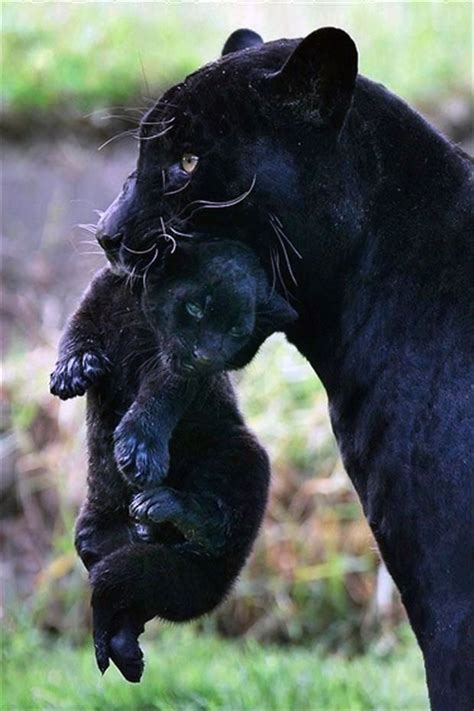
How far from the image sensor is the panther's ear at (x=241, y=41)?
11.1 ft

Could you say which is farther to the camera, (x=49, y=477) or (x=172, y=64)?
(x=172, y=64)

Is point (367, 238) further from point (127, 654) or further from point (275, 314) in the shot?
point (127, 654)

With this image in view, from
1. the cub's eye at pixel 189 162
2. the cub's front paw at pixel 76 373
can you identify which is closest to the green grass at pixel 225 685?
the cub's front paw at pixel 76 373

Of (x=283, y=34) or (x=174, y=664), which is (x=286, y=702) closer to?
(x=174, y=664)

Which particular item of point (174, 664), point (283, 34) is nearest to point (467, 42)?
point (283, 34)

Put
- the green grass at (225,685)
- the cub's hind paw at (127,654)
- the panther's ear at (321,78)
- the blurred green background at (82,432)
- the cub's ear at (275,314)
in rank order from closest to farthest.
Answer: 1. the panther's ear at (321,78)
2. the cub's ear at (275,314)
3. the cub's hind paw at (127,654)
4. the green grass at (225,685)
5. the blurred green background at (82,432)

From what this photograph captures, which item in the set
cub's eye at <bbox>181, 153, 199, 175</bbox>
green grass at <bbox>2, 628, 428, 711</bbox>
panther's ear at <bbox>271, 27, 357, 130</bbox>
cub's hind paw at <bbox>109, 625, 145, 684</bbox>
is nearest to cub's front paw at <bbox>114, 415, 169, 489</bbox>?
cub's hind paw at <bbox>109, 625, 145, 684</bbox>

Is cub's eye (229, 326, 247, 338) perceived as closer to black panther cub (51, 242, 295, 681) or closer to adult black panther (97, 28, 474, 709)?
black panther cub (51, 242, 295, 681)

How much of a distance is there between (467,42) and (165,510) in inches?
290

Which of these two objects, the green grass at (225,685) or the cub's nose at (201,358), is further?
the green grass at (225,685)

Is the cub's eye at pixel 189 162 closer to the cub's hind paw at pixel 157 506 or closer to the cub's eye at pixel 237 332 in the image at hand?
the cub's eye at pixel 237 332

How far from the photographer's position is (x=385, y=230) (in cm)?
304

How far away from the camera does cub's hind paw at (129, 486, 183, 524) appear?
2914mm

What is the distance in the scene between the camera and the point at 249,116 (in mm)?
2920
